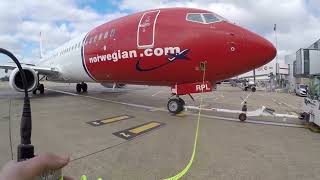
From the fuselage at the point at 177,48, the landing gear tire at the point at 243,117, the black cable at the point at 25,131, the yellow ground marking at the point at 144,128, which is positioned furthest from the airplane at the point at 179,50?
the black cable at the point at 25,131

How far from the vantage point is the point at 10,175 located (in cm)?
107

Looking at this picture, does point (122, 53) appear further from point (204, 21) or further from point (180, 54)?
point (204, 21)

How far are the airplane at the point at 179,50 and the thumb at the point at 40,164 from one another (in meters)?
8.88

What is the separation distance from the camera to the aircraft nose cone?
9.47m

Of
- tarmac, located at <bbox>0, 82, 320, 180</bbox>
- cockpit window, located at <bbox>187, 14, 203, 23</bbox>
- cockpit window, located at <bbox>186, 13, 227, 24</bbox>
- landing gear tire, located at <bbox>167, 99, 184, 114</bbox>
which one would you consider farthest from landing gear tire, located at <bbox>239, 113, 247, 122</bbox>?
cockpit window, located at <bbox>187, 14, 203, 23</bbox>

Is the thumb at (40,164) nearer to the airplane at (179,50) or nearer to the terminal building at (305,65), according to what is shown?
the airplane at (179,50)

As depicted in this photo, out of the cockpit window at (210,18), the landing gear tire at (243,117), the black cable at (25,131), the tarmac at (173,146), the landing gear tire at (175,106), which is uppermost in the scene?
the cockpit window at (210,18)

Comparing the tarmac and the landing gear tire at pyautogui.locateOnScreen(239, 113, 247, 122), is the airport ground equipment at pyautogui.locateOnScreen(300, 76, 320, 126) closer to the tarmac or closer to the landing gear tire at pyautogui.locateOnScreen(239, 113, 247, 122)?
the tarmac

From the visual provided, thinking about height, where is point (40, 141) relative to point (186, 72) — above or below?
below

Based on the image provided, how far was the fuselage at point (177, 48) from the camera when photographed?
9.59 metres

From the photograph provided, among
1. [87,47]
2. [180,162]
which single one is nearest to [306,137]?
[180,162]

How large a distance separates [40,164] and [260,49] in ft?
30.1

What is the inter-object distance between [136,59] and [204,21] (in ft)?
8.97

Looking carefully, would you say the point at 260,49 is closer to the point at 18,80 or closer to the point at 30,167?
the point at 30,167
